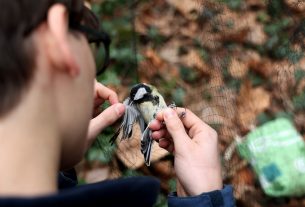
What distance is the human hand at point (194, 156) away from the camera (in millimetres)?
1034

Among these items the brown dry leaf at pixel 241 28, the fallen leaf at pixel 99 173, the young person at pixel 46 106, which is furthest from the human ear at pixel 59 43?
the fallen leaf at pixel 99 173

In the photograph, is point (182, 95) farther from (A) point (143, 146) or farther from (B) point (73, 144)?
(B) point (73, 144)

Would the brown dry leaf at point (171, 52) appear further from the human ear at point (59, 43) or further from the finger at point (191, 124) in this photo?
the human ear at point (59, 43)

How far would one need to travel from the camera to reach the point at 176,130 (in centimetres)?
104

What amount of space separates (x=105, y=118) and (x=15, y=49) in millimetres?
431

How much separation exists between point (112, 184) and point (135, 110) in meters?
0.43

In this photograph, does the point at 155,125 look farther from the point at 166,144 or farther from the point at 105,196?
the point at 105,196

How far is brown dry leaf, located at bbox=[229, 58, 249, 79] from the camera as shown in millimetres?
1612

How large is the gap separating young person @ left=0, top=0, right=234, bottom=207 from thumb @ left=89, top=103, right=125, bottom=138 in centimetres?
31

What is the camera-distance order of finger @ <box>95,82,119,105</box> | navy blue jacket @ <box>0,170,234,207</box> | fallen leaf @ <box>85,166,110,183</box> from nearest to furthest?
navy blue jacket @ <box>0,170,234,207</box>, finger @ <box>95,82,119,105</box>, fallen leaf @ <box>85,166,110,183</box>

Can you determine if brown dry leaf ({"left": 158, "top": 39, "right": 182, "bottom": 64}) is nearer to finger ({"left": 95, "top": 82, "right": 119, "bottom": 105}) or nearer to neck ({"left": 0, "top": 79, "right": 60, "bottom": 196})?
finger ({"left": 95, "top": 82, "right": 119, "bottom": 105})

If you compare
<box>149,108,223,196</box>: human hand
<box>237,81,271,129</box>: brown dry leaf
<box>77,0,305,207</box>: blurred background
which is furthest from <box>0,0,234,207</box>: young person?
<box>237,81,271,129</box>: brown dry leaf

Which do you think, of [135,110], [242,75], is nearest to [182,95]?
[242,75]

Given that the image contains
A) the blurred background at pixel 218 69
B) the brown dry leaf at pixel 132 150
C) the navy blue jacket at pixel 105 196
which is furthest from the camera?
the blurred background at pixel 218 69
